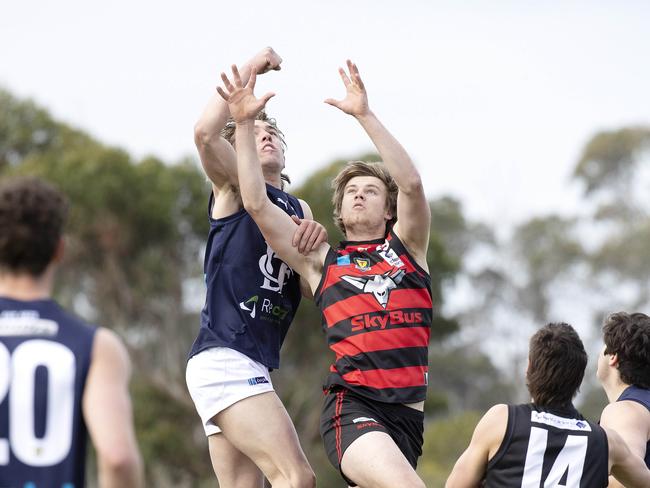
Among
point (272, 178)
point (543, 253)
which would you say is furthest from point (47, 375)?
point (543, 253)

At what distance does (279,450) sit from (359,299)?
0.85m

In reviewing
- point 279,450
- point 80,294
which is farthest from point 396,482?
point 80,294

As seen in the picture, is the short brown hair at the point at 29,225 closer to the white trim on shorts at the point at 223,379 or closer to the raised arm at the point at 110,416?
the raised arm at the point at 110,416

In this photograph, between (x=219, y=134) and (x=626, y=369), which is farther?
(x=219, y=134)

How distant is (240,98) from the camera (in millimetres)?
5574

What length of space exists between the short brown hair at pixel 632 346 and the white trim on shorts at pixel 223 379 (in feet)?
5.84

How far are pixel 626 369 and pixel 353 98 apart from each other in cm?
196

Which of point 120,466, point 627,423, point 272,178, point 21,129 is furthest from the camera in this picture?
point 21,129

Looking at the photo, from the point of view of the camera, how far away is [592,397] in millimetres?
37594

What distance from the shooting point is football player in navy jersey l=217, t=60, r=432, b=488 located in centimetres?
539

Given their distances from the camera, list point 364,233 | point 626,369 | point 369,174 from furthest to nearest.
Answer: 1. point 369,174
2. point 364,233
3. point 626,369

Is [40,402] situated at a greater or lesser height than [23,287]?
lesser

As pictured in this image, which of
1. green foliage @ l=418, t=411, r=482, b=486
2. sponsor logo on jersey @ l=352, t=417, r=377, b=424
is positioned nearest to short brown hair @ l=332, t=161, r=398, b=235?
sponsor logo on jersey @ l=352, t=417, r=377, b=424

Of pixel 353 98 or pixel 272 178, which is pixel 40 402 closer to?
pixel 353 98
